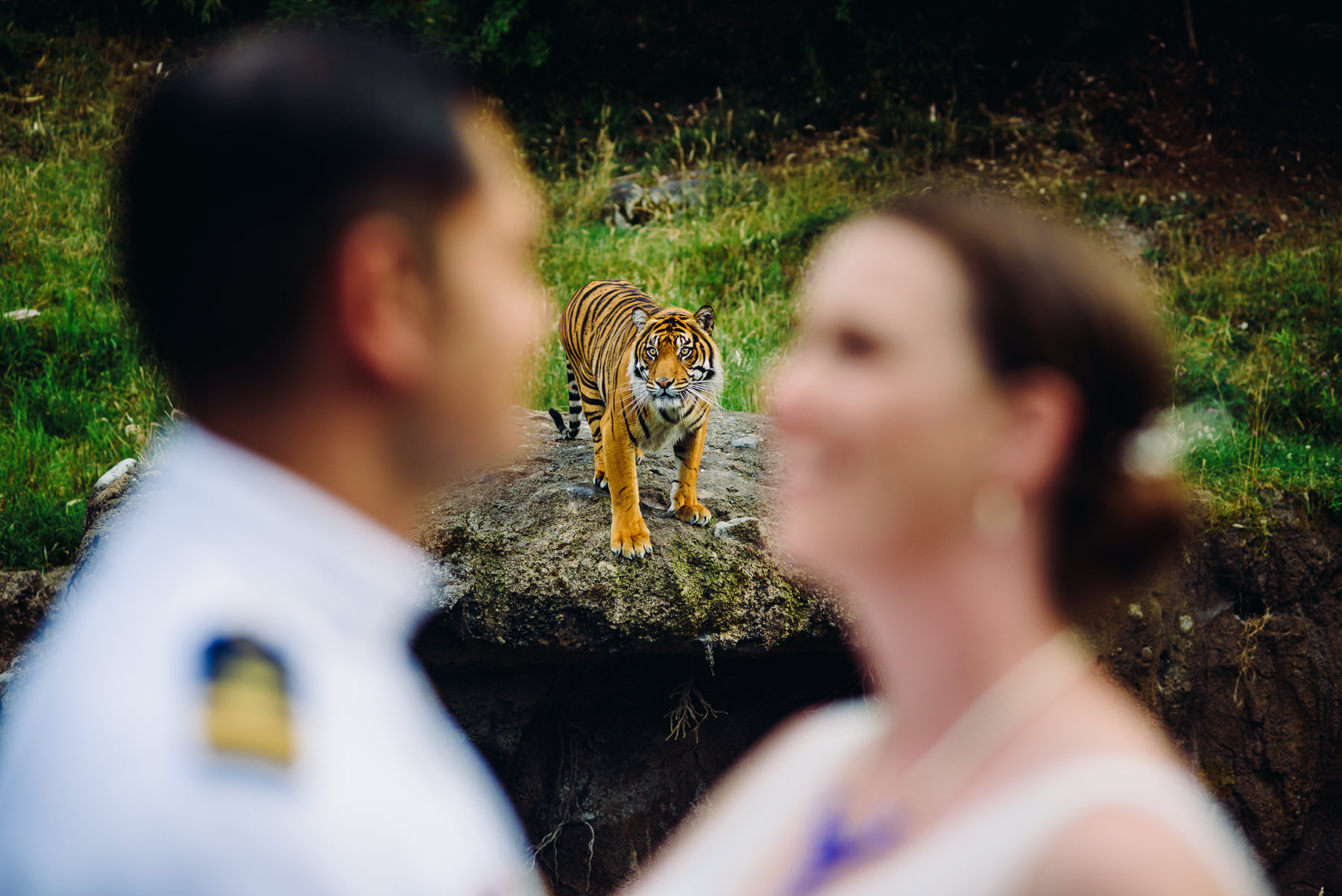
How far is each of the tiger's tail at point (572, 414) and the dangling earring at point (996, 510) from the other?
398 cm

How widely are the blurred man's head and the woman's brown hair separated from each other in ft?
1.71

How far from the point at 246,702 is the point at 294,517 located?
0.77 feet

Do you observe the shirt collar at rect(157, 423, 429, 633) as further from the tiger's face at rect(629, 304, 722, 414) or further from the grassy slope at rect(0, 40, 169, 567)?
the grassy slope at rect(0, 40, 169, 567)

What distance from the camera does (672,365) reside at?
3412 mm

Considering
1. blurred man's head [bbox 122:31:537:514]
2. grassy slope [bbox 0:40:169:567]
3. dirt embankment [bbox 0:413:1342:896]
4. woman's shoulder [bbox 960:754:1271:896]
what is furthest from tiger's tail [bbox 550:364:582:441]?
woman's shoulder [bbox 960:754:1271:896]

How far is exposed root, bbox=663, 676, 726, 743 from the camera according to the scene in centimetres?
425

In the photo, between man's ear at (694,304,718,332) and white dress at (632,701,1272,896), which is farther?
man's ear at (694,304,718,332)

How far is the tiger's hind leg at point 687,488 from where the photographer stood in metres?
3.70

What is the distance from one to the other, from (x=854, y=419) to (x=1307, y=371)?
7.37 metres

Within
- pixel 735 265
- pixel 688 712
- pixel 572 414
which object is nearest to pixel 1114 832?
pixel 688 712

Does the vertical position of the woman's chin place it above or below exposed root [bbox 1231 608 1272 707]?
above

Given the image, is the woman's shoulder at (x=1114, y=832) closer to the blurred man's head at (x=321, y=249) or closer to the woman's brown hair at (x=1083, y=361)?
the woman's brown hair at (x=1083, y=361)

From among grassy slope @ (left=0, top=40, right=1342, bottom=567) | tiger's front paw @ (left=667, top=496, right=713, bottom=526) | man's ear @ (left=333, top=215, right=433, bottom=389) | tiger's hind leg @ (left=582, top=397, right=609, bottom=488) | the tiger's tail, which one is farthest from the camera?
grassy slope @ (left=0, top=40, right=1342, bottom=567)

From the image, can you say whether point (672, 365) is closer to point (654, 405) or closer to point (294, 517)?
point (654, 405)
